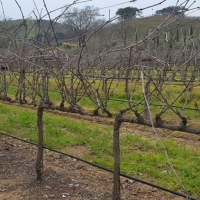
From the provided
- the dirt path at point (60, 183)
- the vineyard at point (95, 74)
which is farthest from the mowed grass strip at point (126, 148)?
the dirt path at point (60, 183)

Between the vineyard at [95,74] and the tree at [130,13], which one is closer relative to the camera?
the tree at [130,13]

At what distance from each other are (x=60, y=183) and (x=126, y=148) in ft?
6.54

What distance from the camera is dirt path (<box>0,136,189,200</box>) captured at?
3711 millimetres

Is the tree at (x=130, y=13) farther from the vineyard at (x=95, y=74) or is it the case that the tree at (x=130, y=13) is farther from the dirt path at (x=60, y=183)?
the dirt path at (x=60, y=183)

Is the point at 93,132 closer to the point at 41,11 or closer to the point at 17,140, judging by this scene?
the point at 17,140

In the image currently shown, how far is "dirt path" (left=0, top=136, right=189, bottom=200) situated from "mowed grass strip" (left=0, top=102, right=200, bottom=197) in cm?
40

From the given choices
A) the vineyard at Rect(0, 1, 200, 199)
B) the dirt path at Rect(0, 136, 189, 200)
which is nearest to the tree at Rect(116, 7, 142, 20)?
the vineyard at Rect(0, 1, 200, 199)

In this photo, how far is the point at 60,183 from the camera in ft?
13.1

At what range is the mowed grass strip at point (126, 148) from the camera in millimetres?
4484

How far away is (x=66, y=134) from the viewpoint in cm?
660

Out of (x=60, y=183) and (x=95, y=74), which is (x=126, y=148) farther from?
(x=95, y=74)

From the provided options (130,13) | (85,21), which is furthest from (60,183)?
(130,13)

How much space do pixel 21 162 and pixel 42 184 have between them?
3.15 feet

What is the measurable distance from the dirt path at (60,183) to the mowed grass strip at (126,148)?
15.7 inches
